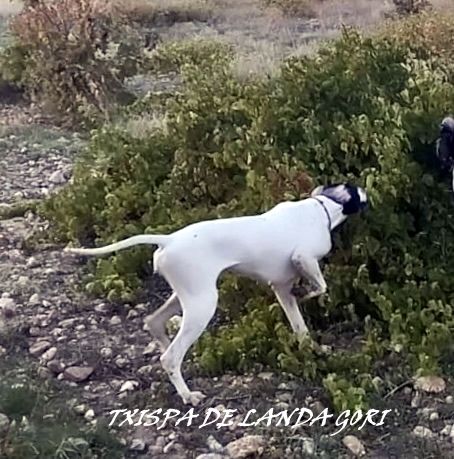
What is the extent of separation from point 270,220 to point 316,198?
1.00 feet

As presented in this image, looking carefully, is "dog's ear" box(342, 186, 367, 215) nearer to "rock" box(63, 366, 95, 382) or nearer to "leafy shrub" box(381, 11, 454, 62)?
"rock" box(63, 366, 95, 382)

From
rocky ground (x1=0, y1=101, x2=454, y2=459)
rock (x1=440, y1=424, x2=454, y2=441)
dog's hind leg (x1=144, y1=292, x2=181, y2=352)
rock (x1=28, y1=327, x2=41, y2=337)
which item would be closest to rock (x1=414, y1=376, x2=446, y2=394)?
rocky ground (x1=0, y1=101, x2=454, y2=459)

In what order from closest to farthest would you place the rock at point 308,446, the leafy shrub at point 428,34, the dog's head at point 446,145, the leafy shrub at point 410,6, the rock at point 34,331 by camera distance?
the rock at point 308,446 < the dog's head at point 446,145 < the rock at point 34,331 < the leafy shrub at point 428,34 < the leafy shrub at point 410,6

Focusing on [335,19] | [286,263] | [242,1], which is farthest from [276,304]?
[242,1]

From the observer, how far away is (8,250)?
6.44 meters

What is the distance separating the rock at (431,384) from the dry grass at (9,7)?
12719mm

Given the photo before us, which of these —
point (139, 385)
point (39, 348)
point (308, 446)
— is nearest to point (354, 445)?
point (308, 446)

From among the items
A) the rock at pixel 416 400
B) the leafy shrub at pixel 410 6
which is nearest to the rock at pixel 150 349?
the rock at pixel 416 400

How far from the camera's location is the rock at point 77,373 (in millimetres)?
4703

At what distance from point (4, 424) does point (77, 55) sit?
6.43 metres

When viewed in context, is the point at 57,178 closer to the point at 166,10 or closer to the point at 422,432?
the point at 422,432

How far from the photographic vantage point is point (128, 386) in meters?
4.59

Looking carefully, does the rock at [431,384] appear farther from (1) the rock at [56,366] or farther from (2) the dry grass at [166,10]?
(2) the dry grass at [166,10]

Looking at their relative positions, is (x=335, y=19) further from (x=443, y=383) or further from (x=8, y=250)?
(x=443, y=383)
